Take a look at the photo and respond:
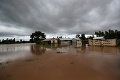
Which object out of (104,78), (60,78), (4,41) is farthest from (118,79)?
(4,41)

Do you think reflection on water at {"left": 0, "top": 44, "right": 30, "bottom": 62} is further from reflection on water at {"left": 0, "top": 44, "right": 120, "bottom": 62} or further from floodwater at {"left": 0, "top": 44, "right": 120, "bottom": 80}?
floodwater at {"left": 0, "top": 44, "right": 120, "bottom": 80}

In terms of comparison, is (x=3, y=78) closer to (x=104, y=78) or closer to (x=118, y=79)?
(x=104, y=78)

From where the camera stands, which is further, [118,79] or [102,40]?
[102,40]

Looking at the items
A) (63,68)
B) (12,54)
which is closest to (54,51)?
(12,54)

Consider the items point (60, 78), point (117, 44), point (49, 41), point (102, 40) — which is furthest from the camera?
point (49, 41)

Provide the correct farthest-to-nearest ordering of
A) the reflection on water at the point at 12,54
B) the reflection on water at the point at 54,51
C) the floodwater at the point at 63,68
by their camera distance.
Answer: the reflection on water at the point at 54,51, the reflection on water at the point at 12,54, the floodwater at the point at 63,68

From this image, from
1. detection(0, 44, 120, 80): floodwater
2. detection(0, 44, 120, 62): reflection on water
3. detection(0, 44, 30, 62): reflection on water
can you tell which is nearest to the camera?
detection(0, 44, 120, 80): floodwater

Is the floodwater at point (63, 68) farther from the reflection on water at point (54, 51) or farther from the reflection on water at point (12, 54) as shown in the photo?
the reflection on water at point (54, 51)

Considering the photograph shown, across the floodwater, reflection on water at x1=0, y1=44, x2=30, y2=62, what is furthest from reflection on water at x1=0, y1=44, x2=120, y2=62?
the floodwater

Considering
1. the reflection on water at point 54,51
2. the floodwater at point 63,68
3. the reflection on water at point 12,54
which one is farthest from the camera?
the reflection on water at point 54,51

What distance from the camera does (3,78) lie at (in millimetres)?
6547

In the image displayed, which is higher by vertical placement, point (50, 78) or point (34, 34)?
point (34, 34)

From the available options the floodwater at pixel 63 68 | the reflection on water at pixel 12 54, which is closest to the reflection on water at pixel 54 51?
the reflection on water at pixel 12 54

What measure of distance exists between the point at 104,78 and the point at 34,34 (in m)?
69.2
